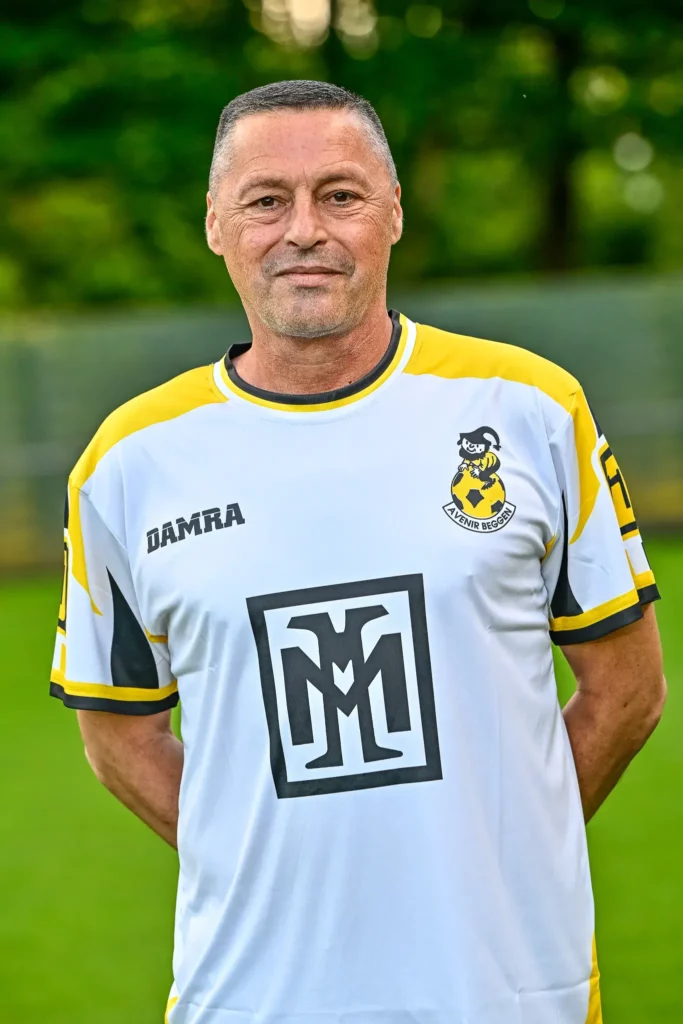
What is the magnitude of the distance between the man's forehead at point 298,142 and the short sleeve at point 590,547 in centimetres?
50

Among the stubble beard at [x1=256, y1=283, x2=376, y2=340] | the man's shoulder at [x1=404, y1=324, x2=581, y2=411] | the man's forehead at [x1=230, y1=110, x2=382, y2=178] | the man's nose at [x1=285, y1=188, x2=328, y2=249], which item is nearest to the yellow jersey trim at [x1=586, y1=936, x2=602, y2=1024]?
the man's shoulder at [x1=404, y1=324, x2=581, y2=411]

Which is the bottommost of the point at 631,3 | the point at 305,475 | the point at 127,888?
the point at 127,888

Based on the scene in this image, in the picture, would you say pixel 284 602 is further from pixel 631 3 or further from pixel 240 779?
pixel 631 3

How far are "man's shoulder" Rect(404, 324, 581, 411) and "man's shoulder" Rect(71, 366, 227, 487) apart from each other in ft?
1.04

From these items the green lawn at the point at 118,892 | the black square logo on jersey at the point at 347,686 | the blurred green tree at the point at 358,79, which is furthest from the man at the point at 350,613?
the blurred green tree at the point at 358,79

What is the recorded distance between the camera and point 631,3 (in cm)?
1619

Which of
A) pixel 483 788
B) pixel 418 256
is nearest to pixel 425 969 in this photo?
pixel 483 788

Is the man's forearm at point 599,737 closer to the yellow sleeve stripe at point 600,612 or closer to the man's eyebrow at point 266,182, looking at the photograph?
the yellow sleeve stripe at point 600,612

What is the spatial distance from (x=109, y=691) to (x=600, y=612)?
0.76 meters

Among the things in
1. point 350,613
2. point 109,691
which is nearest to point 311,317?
point 350,613

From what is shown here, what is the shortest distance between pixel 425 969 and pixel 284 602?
1.78 ft

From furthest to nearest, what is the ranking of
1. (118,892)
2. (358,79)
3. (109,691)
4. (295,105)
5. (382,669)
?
(358,79), (118,892), (109,691), (295,105), (382,669)

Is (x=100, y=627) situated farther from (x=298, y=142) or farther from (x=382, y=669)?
(x=298, y=142)

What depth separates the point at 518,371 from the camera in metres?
2.08
